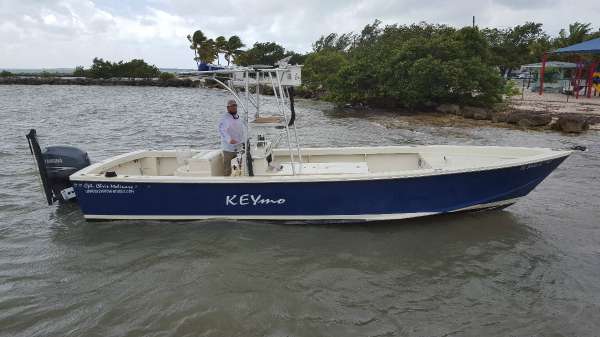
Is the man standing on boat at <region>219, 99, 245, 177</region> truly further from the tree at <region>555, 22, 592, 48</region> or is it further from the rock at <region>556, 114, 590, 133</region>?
the tree at <region>555, 22, 592, 48</region>

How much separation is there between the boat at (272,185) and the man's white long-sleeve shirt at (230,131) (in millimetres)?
248

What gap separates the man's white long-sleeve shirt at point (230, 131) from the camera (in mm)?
7141

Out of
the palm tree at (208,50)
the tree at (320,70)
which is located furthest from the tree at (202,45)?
the tree at (320,70)

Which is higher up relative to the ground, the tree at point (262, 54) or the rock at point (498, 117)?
the tree at point (262, 54)

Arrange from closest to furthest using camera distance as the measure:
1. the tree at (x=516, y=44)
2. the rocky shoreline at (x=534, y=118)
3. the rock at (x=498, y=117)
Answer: the rocky shoreline at (x=534, y=118)
the rock at (x=498, y=117)
the tree at (x=516, y=44)

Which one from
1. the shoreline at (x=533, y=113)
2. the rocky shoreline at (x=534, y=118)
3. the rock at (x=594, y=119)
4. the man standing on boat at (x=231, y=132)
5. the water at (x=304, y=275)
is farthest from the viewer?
the rock at (x=594, y=119)

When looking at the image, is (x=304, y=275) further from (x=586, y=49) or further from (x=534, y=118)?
(x=586, y=49)

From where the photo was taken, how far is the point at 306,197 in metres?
6.70

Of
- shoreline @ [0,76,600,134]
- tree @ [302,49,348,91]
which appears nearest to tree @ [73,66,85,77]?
tree @ [302,49,348,91]

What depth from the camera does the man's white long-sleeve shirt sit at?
281 inches

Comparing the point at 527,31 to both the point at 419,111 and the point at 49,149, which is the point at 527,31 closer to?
the point at 419,111

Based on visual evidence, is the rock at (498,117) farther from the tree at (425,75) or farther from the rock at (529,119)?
the tree at (425,75)

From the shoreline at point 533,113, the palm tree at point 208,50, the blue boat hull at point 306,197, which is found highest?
the palm tree at point 208,50

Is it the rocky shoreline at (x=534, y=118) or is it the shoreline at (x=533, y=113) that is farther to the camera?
the shoreline at (x=533, y=113)
